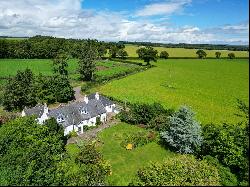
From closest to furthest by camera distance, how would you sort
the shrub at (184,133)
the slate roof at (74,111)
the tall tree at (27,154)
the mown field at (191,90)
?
the tall tree at (27,154), the shrub at (184,133), the slate roof at (74,111), the mown field at (191,90)

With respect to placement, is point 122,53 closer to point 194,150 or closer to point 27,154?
point 194,150

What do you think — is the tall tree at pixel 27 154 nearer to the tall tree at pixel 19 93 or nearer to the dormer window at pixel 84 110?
the dormer window at pixel 84 110

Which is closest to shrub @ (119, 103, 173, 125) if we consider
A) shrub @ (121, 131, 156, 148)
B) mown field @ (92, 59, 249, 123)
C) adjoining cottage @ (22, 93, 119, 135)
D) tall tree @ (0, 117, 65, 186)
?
shrub @ (121, 131, 156, 148)

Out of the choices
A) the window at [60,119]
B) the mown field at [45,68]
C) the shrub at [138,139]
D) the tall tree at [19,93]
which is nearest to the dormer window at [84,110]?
the window at [60,119]

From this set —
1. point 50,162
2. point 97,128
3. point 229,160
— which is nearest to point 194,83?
point 97,128

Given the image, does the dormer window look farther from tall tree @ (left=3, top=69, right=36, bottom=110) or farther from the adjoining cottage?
tall tree @ (left=3, top=69, right=36, bottom=110)

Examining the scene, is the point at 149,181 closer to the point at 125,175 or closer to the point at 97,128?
the point at 125,175
